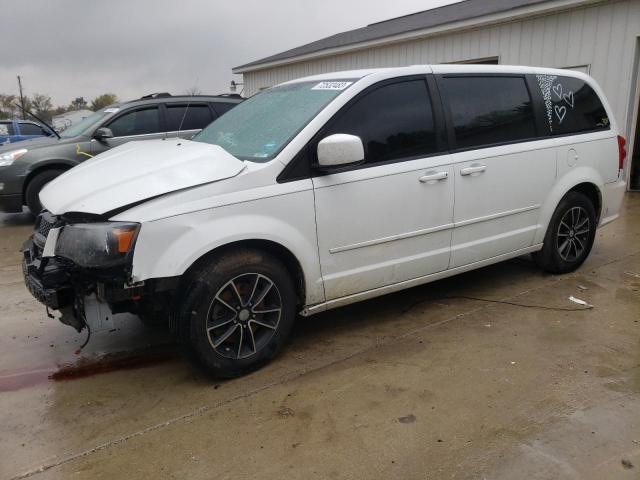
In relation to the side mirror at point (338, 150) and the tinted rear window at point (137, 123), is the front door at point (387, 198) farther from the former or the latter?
the tinted rear window at point (137, 123)

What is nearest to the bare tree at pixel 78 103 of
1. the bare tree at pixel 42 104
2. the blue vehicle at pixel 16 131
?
the bare tree at pixel 42 104

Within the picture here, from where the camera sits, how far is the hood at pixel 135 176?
2957 mm

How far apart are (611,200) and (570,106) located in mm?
1070

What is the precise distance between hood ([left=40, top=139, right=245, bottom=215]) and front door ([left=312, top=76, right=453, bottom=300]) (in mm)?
689

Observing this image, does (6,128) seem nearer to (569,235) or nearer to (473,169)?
(473,169)

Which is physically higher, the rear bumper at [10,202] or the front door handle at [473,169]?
the front door handle at [473,169]

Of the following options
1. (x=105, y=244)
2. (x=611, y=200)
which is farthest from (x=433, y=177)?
(x=611, y=200)

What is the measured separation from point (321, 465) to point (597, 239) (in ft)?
16.6

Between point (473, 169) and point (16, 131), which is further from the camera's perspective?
point (16, 131)

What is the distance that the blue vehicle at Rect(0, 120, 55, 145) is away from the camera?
13716mm

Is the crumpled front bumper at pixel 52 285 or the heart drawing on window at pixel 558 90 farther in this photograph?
the heart drawing on window at pixel 558 90

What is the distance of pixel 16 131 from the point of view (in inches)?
567

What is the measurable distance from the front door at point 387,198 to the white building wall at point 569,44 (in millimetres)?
6524

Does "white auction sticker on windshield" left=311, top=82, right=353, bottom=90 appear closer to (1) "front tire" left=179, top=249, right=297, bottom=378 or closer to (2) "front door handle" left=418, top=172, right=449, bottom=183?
(2) "front door handle" left=418, top=172, right=449, bottom=183
